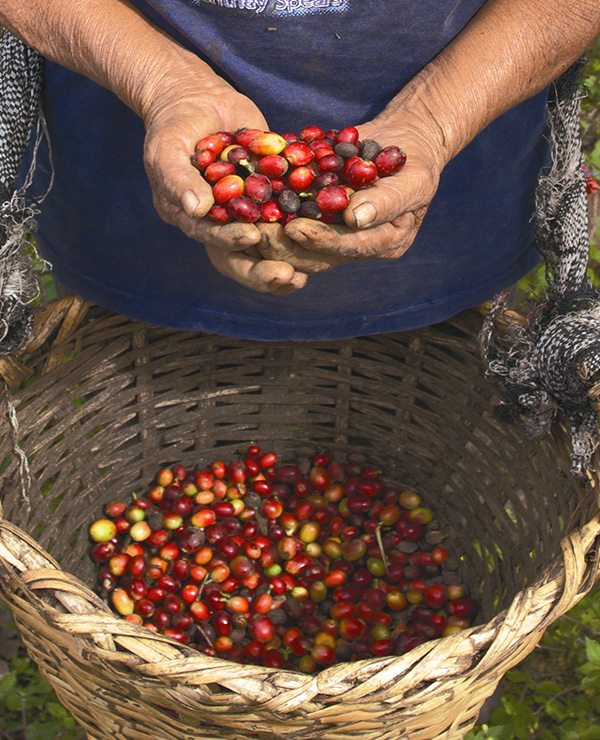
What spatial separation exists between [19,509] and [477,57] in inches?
65.8

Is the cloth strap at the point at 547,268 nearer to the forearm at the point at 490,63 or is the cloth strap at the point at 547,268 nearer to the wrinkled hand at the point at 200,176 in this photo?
the forearm at the point at 490,63

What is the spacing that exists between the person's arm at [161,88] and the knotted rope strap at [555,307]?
695 mm

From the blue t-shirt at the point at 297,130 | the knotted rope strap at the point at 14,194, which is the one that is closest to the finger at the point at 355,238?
the blue t-shirt at the point at 297,130

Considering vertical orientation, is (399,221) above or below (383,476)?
above

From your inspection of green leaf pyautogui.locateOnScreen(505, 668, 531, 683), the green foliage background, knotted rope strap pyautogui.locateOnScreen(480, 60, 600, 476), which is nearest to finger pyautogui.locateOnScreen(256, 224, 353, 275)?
knotted rope strap pyautogui.locateOnScreen(480, 60, 600, 476)

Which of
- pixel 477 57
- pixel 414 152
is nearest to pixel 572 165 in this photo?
pixel 477 57

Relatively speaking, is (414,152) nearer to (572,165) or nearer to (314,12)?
(314,12)

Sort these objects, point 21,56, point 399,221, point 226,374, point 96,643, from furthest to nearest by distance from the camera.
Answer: point 226,374 → point 21,56 → point 399,221 → point 96,643

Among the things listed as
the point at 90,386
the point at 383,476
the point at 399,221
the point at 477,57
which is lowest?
the point at 383,476

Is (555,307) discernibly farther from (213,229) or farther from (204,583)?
(204,583)

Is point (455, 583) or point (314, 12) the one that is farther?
point (455, 583)

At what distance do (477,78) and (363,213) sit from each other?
A: 57 cm

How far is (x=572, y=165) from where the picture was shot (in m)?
1.86

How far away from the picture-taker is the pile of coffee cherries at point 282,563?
2074 mm
